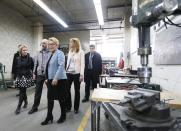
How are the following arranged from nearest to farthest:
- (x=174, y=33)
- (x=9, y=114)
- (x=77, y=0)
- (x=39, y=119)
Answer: (x=174, y=33) → (x=39, y=119) → (x=9, y=114) → (x=77, y=0)

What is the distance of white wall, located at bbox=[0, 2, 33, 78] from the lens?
26.1ft

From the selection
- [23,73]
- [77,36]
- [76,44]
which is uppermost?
[77,36]

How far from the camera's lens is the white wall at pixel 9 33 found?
7.96 m

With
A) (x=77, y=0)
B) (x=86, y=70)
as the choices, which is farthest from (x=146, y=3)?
(x=77, y=0)

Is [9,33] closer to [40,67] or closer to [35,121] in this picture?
[40,67]

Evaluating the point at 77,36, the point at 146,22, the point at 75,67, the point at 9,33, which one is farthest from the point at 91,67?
the point at 77,36

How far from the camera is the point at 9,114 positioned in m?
3.32

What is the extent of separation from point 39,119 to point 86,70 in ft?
5.86

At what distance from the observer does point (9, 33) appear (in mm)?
8477

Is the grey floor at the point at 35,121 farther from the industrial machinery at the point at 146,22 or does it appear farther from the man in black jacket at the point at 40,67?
the industrial machinery at the point at 146,22

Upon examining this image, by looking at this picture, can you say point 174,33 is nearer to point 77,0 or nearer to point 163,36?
point 163,36

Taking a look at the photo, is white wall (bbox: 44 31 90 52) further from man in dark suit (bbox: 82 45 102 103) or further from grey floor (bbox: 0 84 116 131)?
grey floor (bbox: 0 84 116 131)

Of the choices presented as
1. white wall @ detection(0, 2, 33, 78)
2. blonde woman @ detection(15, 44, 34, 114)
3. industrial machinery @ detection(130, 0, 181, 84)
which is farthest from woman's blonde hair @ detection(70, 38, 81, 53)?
white wall @ detection(0, 2, 33, 78)

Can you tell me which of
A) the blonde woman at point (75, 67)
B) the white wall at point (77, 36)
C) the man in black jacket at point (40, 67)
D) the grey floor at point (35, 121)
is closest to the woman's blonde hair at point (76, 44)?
the blonde woman at point (75, 67)
